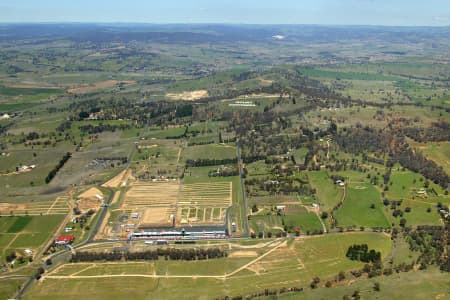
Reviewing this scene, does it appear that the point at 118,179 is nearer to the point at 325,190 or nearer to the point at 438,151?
the point at 325,190

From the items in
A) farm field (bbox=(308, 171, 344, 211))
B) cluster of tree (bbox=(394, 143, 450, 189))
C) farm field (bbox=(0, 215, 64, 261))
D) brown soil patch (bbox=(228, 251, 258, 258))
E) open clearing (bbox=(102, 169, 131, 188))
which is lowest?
farm field (bbox=(0, 215, 64, 261))

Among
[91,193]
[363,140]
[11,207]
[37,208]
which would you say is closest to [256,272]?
[91,193]

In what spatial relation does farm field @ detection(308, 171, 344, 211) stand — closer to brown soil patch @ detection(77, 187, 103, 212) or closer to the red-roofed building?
brown soil patch @ detection(77, 187, 103, 212)

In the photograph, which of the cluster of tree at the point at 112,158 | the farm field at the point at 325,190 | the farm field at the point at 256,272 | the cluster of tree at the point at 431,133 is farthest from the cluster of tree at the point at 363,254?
the cluster of tree at the point at 112,158

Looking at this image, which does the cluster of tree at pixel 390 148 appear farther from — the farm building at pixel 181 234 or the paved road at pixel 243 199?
the farm building at pixel 181 234

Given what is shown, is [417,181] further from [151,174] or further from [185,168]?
[151,174]

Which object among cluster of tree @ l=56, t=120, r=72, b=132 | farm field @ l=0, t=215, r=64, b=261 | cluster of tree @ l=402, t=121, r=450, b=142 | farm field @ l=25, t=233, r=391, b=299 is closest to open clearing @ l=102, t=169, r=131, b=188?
farm field @ l=0, t=215, r=64, b=261

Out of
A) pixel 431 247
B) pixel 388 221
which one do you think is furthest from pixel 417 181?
pixel 431 247
